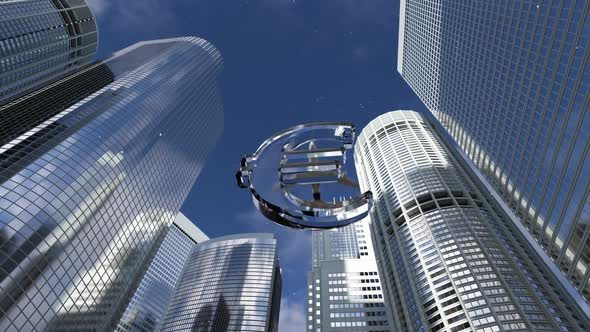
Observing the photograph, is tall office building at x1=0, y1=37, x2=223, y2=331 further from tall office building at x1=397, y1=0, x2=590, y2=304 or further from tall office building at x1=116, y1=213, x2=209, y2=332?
tall office building at x1=397, y1=0, x2=590, y2=304

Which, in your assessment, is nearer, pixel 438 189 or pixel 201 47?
pixel 438 189

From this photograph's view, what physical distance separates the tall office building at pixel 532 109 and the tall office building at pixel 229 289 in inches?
3727

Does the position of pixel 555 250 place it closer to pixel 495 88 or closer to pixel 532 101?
pixel 532 101

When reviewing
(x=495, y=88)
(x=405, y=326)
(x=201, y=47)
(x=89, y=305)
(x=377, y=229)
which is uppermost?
(x=201, y=47)

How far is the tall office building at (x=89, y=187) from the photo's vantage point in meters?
52.7

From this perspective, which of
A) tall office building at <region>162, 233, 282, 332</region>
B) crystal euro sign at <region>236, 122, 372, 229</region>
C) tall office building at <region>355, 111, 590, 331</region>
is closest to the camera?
crystal euro sign at <region>236, 122, 372, 229</region>

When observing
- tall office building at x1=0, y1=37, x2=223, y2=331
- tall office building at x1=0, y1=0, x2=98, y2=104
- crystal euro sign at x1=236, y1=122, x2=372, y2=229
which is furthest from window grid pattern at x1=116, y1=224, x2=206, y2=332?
crystal euro sign at x1=236, y1=122, x2=372, y2=229

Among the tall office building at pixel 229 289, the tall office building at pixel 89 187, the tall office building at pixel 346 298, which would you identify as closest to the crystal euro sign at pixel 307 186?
the tall office building at pixel 89 187

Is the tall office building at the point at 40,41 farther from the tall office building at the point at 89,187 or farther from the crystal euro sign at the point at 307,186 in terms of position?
the crystal euro sign at the point at 307,186

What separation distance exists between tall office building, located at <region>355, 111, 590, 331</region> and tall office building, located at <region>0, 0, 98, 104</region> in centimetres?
11347

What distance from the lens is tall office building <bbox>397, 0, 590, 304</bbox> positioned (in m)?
53.9

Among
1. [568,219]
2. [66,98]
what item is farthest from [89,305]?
[568,219]

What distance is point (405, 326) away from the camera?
106 metres

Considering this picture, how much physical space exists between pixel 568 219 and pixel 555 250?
25.4 ft
